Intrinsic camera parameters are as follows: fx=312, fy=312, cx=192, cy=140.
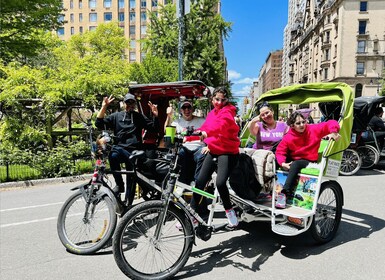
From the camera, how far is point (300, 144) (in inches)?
180

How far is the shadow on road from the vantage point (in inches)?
148

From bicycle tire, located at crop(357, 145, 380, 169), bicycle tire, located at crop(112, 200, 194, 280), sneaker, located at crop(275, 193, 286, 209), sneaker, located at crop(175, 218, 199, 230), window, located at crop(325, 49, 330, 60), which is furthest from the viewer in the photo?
window, located at crop(325, 49, 330, 60)

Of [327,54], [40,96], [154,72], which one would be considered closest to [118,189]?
[40,96]

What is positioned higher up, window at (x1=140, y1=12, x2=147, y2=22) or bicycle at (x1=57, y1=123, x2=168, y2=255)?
window at (x1=140, y1=12, x2=147, y2=22)

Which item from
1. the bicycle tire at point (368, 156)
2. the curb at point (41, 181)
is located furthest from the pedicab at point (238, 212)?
the bicycle tire at point (368, 156)

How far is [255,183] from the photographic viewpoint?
430cm

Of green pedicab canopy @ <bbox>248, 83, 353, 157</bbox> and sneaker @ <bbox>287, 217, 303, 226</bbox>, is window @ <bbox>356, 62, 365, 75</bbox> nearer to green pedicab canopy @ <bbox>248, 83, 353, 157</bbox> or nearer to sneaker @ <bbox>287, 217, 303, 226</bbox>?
green pedicab canopy @ <bbox>248, 83, 353, 157</bbox>

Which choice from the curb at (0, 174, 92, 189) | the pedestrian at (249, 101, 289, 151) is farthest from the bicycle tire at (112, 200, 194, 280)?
the curb at (0, 174, 92, 189)

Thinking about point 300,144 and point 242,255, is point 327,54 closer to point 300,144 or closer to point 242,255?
point 300,144

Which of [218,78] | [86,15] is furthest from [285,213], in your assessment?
[86,15]

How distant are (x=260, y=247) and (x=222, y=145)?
1.57 meters

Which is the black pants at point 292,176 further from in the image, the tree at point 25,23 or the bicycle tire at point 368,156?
the tree at point 25,23

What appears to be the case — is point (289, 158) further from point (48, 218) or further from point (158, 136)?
point (48, 218)

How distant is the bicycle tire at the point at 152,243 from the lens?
323 centimetres
